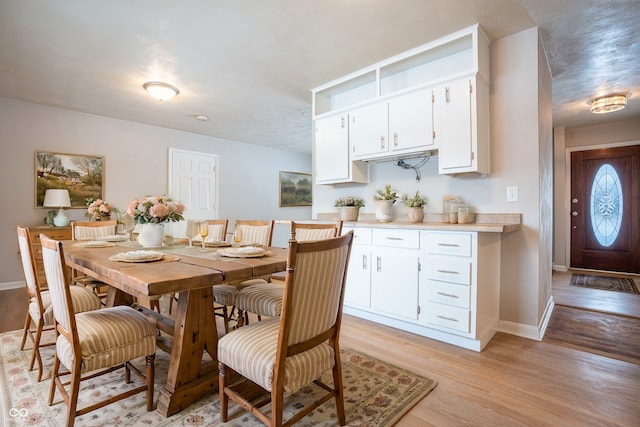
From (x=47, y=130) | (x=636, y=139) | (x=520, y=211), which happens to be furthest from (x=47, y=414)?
(x=636, y=139)

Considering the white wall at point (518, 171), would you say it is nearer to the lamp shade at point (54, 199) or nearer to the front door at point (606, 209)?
the front door at point (606, 209)

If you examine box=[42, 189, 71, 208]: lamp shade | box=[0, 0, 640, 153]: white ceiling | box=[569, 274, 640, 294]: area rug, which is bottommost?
box=[569, 274, 640, 294]: area rug

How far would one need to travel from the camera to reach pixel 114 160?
16.3 feet

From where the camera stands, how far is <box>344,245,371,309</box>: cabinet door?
9.81 feet

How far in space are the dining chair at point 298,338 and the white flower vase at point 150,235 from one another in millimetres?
1252

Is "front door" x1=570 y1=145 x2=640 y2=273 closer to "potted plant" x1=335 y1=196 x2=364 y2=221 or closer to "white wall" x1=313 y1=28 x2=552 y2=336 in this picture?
"white wall" x1=313 y1=28 x2=552 y2=336

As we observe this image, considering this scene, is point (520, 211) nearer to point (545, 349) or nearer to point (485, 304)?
point (485, 304)

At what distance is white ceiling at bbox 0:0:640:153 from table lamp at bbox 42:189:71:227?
121cm

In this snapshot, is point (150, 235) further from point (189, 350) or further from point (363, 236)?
point (363, 236)

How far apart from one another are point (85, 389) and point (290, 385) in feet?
4.68

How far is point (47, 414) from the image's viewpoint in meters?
1.59

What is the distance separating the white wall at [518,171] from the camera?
260 cm

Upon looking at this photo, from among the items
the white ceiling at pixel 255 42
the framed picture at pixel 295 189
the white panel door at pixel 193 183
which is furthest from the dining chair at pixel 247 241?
the framed picture at pixel 295 189

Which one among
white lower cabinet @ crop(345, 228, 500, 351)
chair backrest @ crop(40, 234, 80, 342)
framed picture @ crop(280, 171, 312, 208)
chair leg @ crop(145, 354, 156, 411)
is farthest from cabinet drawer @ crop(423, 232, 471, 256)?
framed picture @ crop(280, 171, 312, 208)
